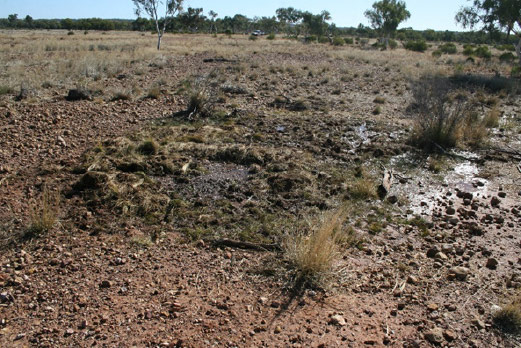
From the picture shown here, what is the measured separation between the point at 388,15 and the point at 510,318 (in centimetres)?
4554

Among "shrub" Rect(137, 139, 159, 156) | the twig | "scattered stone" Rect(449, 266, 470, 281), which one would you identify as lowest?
the twig

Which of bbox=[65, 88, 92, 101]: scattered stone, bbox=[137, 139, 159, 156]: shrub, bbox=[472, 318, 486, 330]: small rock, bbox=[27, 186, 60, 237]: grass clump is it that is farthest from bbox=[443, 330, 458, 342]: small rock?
bbox=[65, 88, 92, 101]: scattered stone

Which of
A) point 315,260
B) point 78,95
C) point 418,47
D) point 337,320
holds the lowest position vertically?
point 337,320

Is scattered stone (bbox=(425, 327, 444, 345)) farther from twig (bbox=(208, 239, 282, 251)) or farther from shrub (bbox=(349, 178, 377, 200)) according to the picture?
shrub (bbox=(349, 178, 377, 200))

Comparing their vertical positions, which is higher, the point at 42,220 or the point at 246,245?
the point at 42,220

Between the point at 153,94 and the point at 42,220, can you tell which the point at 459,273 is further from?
the point at 153,94

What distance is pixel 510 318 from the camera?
10.8 feet

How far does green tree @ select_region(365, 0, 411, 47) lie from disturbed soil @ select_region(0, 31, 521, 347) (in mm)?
37292

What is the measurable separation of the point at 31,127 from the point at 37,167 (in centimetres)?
190

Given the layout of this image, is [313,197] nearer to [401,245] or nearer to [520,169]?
[401,245]

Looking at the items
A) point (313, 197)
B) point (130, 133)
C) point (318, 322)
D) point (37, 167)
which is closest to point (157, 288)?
point (318, 322)

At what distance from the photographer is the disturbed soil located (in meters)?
3.20

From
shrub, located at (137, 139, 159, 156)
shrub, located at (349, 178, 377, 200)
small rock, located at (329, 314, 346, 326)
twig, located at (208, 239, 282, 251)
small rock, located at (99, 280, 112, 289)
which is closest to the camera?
small rock, located at (329, 314, 346, 326)

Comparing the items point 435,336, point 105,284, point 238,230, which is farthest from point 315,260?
point 105,284
